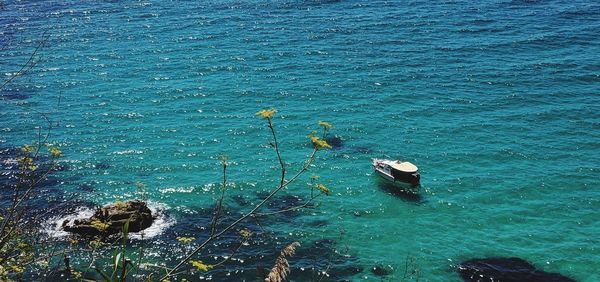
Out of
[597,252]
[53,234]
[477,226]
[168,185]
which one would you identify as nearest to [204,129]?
[168,185]

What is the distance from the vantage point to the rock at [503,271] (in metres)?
33.3

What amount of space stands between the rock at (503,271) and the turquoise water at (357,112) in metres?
0.84

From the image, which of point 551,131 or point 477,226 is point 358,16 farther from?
point 477,226

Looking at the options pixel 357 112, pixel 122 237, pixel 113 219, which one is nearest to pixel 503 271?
pixel 122 237

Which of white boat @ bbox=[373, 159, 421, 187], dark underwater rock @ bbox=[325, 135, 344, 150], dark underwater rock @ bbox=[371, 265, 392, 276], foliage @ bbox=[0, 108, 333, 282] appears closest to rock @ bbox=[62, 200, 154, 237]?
foliage @ bbox=[0, 108, 333, 282]

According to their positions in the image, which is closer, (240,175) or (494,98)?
(240,175)

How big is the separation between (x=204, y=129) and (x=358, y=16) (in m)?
41.2

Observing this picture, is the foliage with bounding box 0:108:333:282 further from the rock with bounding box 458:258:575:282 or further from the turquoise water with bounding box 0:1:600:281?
the rock with bounding box 458:258:575:282

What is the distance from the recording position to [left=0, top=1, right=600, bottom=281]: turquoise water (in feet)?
127

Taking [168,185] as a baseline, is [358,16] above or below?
above

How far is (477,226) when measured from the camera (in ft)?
126

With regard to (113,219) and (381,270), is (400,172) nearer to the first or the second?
(381,270)

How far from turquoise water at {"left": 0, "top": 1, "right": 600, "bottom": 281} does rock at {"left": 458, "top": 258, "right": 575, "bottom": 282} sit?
842 millimetres

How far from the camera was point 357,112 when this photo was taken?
54875 millimetres
